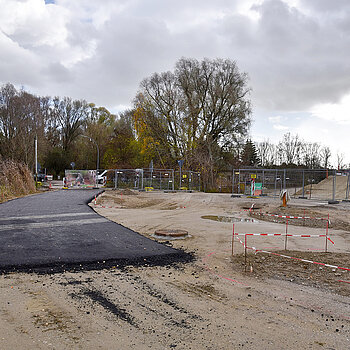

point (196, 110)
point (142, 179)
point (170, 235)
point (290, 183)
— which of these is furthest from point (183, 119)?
point (170, 235)

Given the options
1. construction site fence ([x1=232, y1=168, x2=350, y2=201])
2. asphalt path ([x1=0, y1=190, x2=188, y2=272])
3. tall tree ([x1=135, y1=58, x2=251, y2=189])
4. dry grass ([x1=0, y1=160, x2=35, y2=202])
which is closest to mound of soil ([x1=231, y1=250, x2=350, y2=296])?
asphalt path ([x1=0, y1=190, x2=188, y2=272])

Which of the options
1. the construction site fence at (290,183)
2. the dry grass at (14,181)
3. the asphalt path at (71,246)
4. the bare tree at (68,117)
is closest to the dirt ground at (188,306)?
the asphalt path at (71,246)

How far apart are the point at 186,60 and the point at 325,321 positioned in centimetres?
3893

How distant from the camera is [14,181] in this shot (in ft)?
83.7

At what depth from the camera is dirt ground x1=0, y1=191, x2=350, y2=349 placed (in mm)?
3959

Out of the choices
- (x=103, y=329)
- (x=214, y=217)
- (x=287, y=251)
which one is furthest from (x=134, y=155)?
(x=103, y=329)

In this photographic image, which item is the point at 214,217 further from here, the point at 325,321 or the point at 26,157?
the point at 26,157

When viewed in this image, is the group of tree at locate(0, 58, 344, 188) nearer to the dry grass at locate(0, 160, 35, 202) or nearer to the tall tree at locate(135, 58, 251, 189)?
the tall tree at locate(135, 58, 251, 189)

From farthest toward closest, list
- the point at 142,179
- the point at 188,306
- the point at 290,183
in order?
1. the point at 142,179
2. the point at 290,183
3. the point at 188,306

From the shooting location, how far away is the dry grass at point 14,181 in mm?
23928

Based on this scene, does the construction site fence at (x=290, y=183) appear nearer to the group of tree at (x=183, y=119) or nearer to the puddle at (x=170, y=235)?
the group of tree at (x=183, y=119)

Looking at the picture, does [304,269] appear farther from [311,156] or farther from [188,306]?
[311,156]

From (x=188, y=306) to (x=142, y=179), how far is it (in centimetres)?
2773

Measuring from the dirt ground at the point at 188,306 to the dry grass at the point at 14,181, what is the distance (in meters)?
18.9
